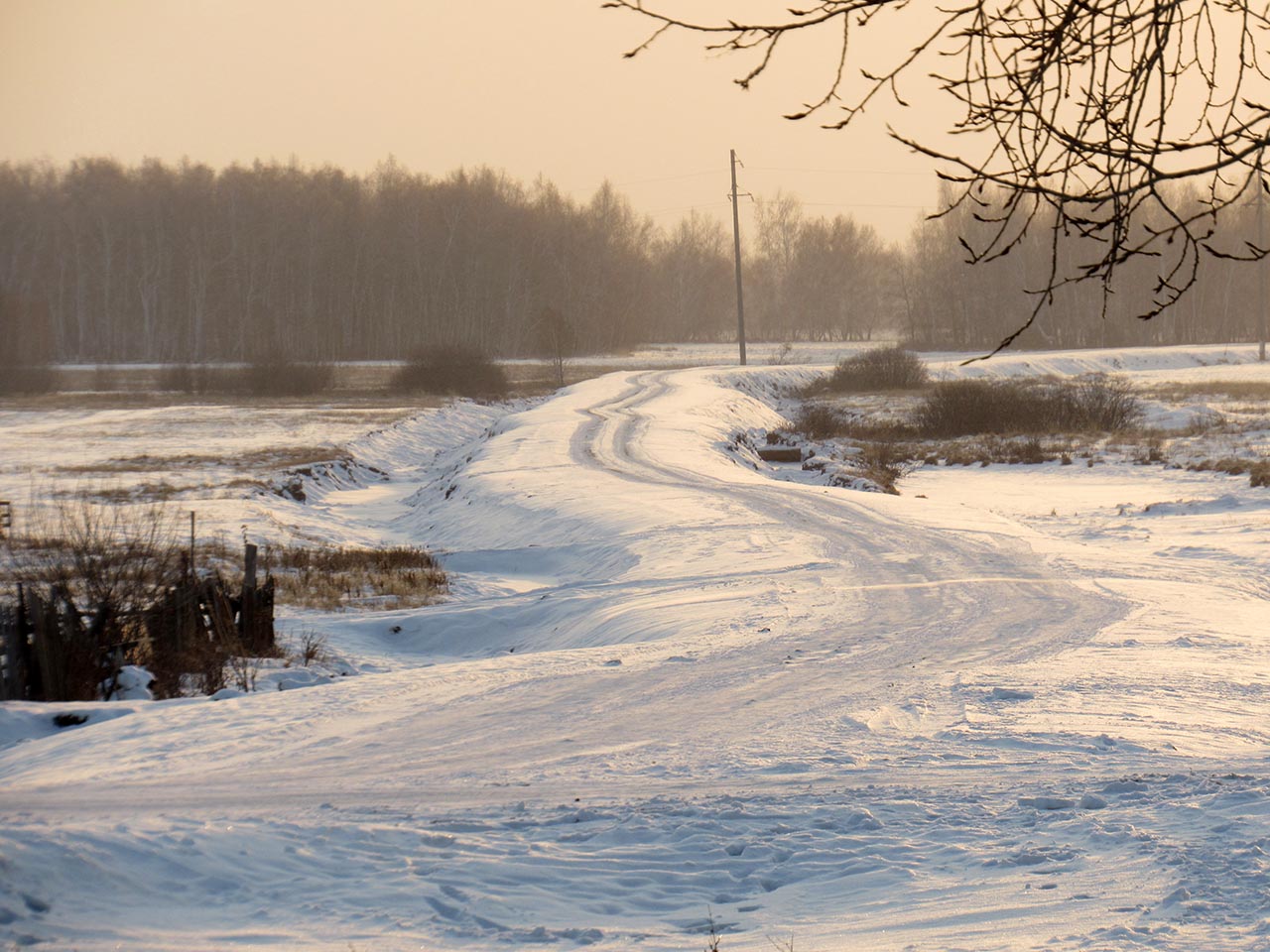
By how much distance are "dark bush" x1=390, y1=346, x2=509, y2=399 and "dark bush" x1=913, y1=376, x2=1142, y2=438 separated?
981 inches

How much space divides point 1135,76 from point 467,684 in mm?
6365

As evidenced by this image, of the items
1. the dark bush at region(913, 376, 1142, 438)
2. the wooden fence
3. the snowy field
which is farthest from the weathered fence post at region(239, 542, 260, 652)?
the dark bush at region(913, 376, 1142, 438)

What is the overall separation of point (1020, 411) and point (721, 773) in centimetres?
3402

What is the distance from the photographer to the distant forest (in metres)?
89.7

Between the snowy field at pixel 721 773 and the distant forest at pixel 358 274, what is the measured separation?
71.9m

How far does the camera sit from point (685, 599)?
42.8 feet

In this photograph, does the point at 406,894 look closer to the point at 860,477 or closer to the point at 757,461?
the point at 860,477

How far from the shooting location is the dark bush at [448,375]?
5894 centimetres

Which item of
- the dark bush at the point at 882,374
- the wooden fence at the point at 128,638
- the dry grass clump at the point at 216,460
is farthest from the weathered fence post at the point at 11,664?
the dark bush at the point at 882,374

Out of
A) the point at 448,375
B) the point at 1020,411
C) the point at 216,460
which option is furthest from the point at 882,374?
the point at 216,460

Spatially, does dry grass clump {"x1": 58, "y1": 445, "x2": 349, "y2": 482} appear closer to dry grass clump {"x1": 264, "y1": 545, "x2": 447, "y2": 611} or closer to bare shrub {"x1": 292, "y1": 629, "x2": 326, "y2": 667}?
dry grass clump {"x1": 264, "y1": 545, "x2": 447, "y2": 611}

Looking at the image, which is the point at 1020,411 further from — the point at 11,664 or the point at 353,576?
the point at 11,664

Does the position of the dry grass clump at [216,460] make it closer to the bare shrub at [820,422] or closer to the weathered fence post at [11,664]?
the bare shrub at [820,422]

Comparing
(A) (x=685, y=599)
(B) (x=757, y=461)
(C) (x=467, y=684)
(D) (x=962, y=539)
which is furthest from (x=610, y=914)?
(B) (x=757, y=461)
